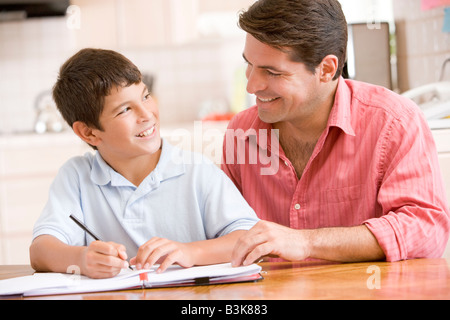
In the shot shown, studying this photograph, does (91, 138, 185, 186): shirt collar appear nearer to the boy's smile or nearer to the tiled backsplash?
the boy's smile

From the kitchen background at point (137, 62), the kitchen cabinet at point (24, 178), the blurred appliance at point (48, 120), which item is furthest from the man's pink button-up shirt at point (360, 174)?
the blurred appliance at point (48, 120)

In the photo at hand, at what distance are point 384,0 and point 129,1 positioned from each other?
5.03ft

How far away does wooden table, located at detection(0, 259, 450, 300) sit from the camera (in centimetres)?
88

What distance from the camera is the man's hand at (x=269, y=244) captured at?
3.53ft

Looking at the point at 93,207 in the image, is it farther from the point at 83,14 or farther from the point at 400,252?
the point at 83,14

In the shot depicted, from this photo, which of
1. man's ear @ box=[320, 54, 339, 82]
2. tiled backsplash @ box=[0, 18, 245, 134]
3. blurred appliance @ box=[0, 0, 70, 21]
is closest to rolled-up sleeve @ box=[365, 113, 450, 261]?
man's ear @ box=[320, 54, 339, 82]

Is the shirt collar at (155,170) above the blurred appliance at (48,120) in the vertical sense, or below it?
below

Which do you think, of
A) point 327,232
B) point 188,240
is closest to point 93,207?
point 188,240

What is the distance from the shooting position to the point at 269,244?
1.10 meters

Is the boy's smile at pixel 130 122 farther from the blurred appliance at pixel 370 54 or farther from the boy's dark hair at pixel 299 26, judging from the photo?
the blurred appliance at pixel 370 54

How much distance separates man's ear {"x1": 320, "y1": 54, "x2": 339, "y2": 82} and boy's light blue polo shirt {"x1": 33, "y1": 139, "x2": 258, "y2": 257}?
0.38 m

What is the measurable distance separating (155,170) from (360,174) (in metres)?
0.50

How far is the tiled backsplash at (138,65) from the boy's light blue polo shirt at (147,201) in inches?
101

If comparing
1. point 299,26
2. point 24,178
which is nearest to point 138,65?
point 24,178
